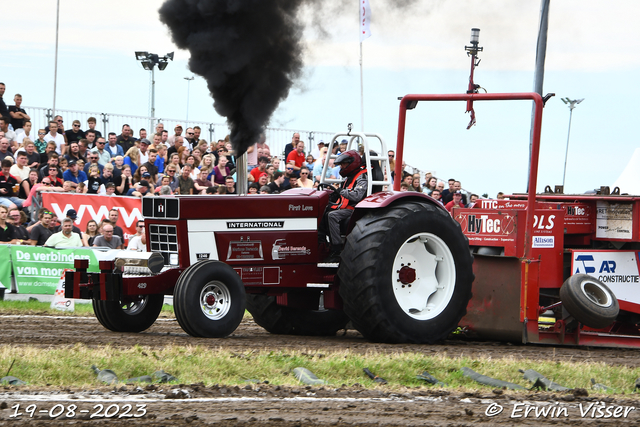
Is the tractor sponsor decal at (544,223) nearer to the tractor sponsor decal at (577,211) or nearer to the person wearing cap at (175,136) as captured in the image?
the tractor sponsor decal at (577,211)

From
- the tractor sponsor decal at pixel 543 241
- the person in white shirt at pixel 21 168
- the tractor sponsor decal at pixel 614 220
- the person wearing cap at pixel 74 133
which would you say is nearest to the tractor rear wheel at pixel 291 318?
the tractor sponsor decal at pixel 543 241

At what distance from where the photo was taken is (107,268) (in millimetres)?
8477

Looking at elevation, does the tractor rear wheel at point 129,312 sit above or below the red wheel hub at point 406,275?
below

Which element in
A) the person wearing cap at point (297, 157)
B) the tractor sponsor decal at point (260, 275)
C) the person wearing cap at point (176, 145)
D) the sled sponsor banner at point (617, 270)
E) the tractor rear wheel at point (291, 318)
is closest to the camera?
Result: the tractor sponsor decal at point (260, 275)

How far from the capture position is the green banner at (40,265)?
13.3 m

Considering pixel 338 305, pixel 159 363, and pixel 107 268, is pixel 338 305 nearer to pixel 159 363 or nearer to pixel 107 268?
pixel 107 268

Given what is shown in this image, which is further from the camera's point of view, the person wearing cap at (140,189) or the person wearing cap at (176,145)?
the person wearing cap at (176,145)

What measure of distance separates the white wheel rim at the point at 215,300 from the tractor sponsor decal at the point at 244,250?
50 centimetres

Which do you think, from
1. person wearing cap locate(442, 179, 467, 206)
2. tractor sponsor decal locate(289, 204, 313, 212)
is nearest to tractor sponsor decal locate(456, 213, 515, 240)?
tractor sponsor decal locate(289, 204, 313, 212)

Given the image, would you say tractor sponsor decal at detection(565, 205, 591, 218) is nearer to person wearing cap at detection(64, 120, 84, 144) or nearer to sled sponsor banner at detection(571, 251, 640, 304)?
sled sponsor banner at detection(571, 251, 640, 304)

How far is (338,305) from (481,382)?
2929 mm

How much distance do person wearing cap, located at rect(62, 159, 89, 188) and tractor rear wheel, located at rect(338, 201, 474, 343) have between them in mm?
7878

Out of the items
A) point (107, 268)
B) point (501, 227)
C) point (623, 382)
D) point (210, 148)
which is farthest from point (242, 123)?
point (210, 148)

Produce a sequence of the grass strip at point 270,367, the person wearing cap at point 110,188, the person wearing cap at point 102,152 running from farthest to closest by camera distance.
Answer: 1. the person wearing cap at point 102,152
2. the person wearing cap at point 110,188
3. the grass strip at point 270,367
